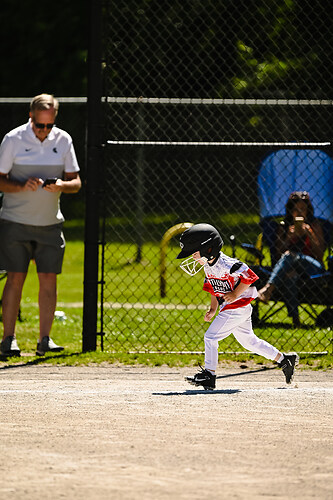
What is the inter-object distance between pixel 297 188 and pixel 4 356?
3.75 m

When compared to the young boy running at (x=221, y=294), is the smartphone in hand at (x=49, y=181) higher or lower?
higher

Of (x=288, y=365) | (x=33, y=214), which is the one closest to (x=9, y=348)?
(x=33, y=214)

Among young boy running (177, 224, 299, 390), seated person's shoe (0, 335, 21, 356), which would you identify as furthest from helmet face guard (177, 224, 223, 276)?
seated person's shoe (0, 335, 21, 356)

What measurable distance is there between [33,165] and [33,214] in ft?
1.25

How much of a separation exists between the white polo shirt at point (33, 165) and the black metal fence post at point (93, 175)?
0.60 feet

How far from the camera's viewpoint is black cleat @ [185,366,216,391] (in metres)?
7.00

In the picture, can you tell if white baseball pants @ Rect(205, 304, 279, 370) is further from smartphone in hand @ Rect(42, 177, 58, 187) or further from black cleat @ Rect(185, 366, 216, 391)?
smartphone in hand @ Rect(42, 177, 58, 187)

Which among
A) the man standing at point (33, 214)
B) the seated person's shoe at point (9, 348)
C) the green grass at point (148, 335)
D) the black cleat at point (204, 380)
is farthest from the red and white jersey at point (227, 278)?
the seated person's shoe at point (9, 348)

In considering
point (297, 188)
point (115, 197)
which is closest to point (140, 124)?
point (297, 188)

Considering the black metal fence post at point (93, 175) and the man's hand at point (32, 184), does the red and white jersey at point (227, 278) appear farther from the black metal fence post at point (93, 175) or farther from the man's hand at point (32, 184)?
the man's hand at point (32, 184)

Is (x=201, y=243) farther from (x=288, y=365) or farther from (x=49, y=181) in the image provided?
(x=49, y=181)

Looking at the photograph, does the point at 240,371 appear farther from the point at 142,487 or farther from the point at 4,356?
the point at 142,487

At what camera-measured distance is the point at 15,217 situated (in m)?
8.30

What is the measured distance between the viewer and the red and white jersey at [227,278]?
6973 millimetres
